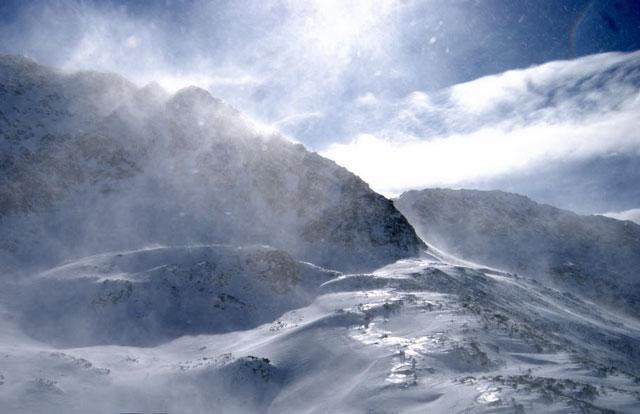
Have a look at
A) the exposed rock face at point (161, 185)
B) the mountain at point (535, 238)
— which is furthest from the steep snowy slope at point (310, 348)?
the mountain at point (535, 238)

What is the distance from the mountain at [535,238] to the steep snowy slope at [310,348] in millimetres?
33175

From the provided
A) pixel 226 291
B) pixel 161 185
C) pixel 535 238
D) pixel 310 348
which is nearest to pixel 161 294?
pixel 226 291

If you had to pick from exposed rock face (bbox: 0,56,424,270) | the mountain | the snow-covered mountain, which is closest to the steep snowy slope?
the snow-covered mountain

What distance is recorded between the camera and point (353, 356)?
20734 mm

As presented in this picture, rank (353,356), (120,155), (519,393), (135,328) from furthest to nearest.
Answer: (120,155) < (135,328) < (353,356) < (519,393)

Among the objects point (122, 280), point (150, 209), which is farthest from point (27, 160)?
point (122, 280)

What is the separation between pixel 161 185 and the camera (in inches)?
1923

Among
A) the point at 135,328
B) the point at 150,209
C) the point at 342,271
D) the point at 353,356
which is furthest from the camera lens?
the point at 150,209

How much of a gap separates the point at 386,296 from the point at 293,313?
242 inches

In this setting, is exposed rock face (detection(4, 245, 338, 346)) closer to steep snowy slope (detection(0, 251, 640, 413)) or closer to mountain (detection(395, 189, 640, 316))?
steep snowy slope (detection(0, 251, 640, 413))

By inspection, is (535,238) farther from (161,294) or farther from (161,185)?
(161,294)

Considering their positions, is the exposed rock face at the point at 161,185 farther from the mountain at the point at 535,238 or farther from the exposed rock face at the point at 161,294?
the mountain at the point at 535,238

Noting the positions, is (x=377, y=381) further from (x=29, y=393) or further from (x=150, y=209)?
(x=150, y=209)

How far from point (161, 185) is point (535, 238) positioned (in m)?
62.8
